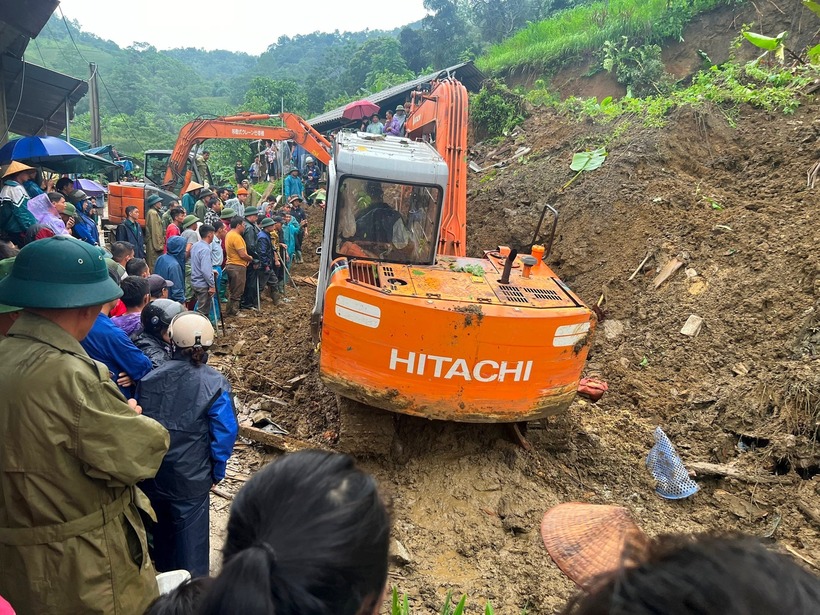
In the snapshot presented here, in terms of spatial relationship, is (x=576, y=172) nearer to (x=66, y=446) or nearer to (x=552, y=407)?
(x=552, y=407)

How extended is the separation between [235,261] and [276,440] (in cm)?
384

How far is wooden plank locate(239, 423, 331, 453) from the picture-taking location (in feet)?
14.8

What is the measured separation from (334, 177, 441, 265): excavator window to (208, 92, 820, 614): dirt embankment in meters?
1.45

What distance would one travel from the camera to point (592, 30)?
630 inches

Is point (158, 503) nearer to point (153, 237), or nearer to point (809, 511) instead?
point (809, 511)

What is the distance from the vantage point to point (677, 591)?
669mm

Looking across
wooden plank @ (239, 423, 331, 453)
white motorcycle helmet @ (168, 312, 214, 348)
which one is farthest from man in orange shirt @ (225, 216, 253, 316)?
white motorcycle helmet @ (168, 312, 214, 348)

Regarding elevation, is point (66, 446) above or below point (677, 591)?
below

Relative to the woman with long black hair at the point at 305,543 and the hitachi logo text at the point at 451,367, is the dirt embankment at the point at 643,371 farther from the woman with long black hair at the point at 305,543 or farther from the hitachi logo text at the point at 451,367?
the woman with long black hair at the point at 305,543

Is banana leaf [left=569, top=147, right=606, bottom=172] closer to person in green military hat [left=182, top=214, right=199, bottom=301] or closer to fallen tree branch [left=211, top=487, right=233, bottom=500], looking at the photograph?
person in green military hat [left=182, top=214, right=199, bottom=301]

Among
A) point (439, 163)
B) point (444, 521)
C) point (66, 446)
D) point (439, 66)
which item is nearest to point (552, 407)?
point (444, 521)

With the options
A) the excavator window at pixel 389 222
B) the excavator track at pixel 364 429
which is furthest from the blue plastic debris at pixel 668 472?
the excavator window at pixel 389 222

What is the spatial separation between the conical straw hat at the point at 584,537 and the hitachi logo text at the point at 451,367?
2005mm

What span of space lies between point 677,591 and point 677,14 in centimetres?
1706
